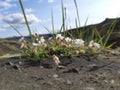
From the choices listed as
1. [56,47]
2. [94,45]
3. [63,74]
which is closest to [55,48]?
[56,47]

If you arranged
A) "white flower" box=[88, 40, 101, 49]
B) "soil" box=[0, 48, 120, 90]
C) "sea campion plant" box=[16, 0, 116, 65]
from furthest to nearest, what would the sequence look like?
"white flower" box=[88, 40, 101, 49] → "sea campion plant" box=[16, 0, 116, 65] → "soil" box=[0, 48, 120, 90]

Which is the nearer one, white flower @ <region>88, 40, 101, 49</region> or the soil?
the soil

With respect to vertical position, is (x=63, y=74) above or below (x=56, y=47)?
below

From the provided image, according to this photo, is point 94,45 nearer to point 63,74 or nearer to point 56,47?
point 56,47

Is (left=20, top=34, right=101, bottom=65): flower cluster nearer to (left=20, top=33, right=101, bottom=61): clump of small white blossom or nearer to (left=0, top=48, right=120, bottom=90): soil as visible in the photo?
(left=20, top=33, right=101, bottom=61): clump of small white blossom

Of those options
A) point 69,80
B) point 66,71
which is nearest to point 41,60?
point 66,71

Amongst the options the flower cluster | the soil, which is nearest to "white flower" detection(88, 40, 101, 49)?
the flower cluster
